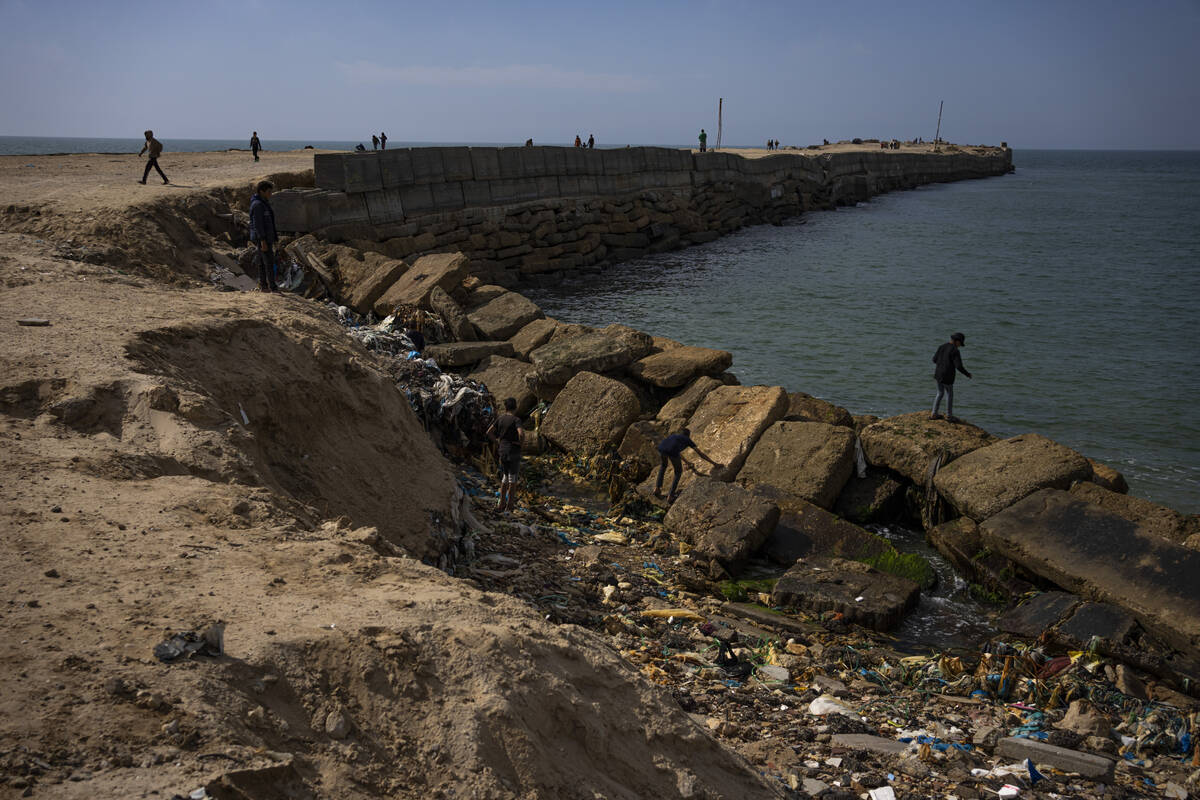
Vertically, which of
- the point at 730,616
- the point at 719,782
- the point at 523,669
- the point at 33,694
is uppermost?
the point at 33,694

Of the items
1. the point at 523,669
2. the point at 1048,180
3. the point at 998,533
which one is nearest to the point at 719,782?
the point at 523,669

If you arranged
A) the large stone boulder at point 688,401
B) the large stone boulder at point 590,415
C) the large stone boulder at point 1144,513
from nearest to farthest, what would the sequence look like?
1. the large stone boulder at point 1144,513
2. the large stone boulder at point 590,415
3. the large stone boulder at point 688,401

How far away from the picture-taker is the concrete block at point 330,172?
16125mm

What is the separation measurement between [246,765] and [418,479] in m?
4.16

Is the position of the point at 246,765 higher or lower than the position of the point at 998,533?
higher

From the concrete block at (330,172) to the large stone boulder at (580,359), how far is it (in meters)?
7.61

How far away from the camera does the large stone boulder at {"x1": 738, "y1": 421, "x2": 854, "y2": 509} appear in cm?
862

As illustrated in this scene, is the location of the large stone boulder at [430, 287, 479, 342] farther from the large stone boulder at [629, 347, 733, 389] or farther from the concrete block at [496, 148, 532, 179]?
the concrete block at [496, 148, 532, 179]

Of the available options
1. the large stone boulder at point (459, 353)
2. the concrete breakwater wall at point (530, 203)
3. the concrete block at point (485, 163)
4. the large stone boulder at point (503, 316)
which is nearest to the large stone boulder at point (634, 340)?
the large stone boulder at point (459, 353)

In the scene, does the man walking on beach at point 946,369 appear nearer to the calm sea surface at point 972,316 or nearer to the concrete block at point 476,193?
the calm sea surface at point 972,316

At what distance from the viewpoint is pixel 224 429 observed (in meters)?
5.28

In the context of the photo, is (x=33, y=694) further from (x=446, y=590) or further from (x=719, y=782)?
(x=719, y=782)

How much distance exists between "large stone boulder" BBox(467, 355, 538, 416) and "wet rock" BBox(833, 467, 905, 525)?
13.6ft

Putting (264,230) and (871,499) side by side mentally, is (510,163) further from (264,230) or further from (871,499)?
(871,499)
